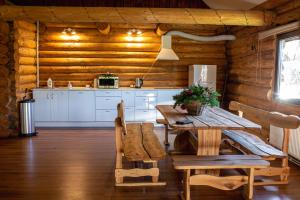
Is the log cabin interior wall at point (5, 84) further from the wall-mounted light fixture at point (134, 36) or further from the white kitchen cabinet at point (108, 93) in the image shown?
the wall-mounted light fixture at point (134, 36)

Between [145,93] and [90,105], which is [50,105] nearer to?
[90,105]

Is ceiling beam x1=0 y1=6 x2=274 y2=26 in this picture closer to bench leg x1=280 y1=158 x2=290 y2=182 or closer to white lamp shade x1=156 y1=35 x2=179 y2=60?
white lamp shade x1=156 y1=35 x2=179 y2=60

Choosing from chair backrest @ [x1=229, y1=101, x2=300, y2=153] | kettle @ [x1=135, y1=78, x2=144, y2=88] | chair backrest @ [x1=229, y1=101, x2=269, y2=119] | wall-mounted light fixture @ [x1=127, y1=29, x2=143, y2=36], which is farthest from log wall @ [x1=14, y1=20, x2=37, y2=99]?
chair backrest @ [x1=229, y1=101, x2=300, y2=153]

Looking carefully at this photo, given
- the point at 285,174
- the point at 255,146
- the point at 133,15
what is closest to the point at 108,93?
the point at 133,15

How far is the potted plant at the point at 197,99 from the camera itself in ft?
12.0

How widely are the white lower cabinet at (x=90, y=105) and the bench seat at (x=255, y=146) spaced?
2.95m

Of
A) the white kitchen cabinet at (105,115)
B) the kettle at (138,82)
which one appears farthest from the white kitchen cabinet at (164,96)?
the white kitchen cabinet at (105,115)

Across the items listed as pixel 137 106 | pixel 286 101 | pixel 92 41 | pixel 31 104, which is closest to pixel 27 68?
pixel 31 104

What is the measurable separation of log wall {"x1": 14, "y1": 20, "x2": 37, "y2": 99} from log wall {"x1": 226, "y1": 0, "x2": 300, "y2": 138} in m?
4.67

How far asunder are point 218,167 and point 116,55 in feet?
16.5

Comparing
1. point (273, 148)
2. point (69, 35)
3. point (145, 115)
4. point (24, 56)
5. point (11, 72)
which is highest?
point (69, 35)

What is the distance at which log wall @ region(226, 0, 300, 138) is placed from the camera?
482 cm

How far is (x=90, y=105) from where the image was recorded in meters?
6.82

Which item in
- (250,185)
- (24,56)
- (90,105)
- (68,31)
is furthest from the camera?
(68,31)
